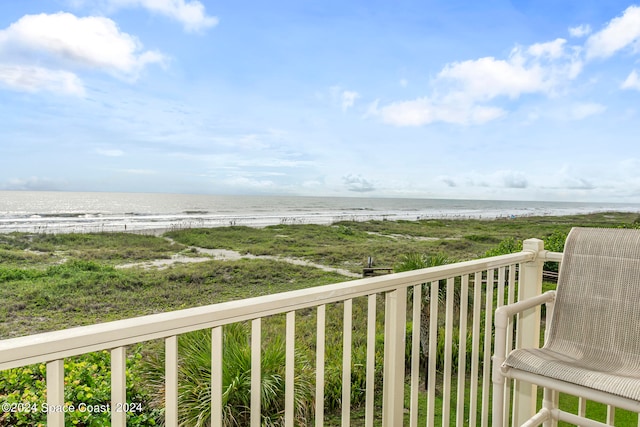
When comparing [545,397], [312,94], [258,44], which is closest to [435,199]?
[312,94]

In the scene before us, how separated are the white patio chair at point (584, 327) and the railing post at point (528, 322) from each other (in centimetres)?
23

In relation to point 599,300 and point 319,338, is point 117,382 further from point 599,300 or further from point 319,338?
point 599,300

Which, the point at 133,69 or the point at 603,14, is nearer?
the point at 603,14

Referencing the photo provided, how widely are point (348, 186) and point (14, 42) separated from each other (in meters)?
8.55

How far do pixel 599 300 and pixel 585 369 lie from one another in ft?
1.24

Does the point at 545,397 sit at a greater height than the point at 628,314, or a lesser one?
lesser

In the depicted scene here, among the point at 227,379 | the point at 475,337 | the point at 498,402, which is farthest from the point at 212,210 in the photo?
the point at 498,402

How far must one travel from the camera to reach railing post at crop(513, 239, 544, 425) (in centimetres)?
220

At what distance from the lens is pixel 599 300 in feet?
5.88

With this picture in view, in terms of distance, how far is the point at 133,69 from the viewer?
365 inches

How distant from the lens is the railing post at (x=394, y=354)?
147cm

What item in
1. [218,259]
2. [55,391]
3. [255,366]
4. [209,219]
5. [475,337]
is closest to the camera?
[55,391]

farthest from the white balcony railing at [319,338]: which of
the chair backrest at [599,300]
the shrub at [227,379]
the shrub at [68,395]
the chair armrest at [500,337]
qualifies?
the shrub at [227,379]

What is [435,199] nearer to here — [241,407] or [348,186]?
[348,186]
